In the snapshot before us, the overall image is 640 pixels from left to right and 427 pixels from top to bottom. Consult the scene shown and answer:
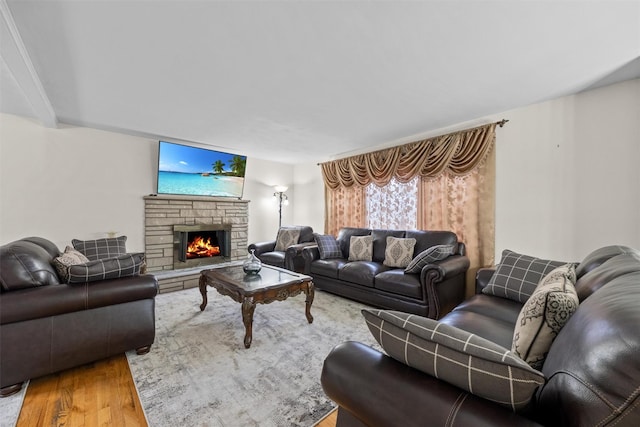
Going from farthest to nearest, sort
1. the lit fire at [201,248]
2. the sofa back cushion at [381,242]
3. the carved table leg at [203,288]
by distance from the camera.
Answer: the lit fire at [201,248]
the sofa back cushion at [381,242]
the carved table leg at [203,288]

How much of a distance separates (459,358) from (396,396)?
210 millimetres

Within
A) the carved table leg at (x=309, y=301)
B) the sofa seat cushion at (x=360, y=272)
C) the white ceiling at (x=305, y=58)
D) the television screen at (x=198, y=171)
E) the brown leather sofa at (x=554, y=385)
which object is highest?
the white ceiling at (x=305, y=58)

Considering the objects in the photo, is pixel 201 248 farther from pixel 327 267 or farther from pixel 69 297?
pixel 69 297

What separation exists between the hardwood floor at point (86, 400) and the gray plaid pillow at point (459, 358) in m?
0.96

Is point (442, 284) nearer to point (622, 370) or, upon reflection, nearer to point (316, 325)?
point (316, 325)

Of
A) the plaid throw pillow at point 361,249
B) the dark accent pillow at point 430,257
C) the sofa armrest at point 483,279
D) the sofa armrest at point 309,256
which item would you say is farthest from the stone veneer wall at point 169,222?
the sofa armrest at point 483,279

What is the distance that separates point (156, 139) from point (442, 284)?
450 centimetres

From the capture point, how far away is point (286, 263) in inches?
162

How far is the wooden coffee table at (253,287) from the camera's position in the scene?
2268 mm

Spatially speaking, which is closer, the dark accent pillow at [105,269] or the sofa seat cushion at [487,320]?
the sofa seat cushion at [487,320]

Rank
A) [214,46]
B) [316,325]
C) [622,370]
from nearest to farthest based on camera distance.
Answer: [622,370]
[214,46]
[316,325]

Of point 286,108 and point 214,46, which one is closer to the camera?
point 214,46

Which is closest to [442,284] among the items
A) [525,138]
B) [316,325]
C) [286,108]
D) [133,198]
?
[316,325]

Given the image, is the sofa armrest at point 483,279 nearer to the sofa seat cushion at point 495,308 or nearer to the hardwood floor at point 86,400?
the sofa seat cushion at point 495,308
